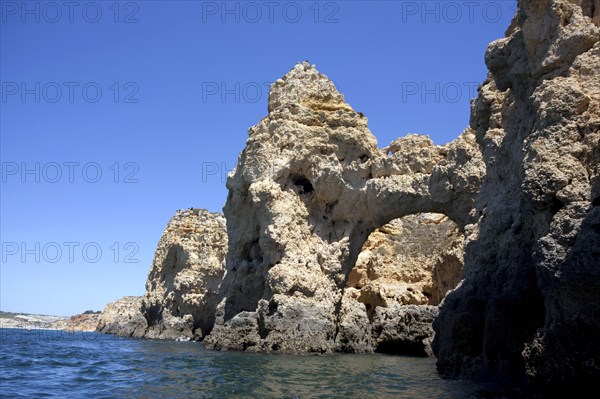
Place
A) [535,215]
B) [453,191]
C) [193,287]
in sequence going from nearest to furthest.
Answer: [535,215]
[453,191]
[193,287]

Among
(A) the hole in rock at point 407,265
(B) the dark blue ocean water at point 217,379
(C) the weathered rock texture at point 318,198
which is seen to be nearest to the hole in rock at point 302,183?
(C) the weathered rock texture at point 318,198

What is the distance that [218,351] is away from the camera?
78.2 ft

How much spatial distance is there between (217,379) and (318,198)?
15.5 meters

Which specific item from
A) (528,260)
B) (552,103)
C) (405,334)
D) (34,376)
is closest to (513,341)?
(528,260)

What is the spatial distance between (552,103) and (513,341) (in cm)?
510

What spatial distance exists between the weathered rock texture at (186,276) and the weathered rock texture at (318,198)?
12607 mm

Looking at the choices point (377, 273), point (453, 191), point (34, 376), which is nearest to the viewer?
point (34, 376)

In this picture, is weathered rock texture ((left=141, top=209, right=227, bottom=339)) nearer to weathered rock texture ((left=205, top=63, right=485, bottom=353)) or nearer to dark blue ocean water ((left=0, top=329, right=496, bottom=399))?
weathered rock texture ((left=205, top=63, right=485, bottom=353))

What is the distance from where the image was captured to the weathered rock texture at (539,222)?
919 centimetres

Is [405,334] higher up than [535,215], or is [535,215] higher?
[535,215]

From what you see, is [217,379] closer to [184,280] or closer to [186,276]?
[184,280]

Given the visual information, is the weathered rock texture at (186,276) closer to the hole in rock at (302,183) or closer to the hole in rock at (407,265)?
the hole in rock at (407,265)

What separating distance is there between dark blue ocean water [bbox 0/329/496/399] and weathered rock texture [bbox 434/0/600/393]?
1485 mm

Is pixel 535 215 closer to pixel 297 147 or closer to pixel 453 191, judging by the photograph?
pixel 453 191
